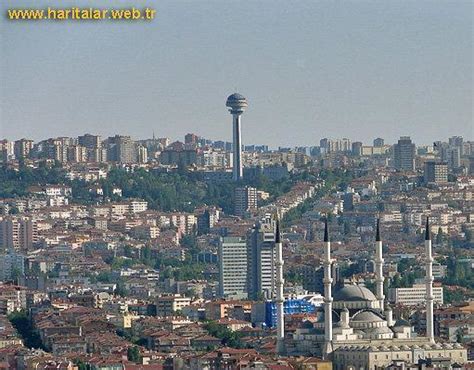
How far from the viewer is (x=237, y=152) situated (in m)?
148

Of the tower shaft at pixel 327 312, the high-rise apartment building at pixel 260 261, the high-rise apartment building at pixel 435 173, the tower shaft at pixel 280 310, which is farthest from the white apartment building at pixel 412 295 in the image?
the high-rise apartment building at pixel 435 173

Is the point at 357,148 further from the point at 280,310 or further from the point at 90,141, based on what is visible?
the point at 280,310

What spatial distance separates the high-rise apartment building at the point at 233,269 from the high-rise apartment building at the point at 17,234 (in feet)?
48.7

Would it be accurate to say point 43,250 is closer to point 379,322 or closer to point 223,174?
point 223,174

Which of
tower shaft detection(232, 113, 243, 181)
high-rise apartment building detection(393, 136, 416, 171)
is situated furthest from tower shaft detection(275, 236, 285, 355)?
high-rise apartment building detection(393, 136, 416, 171)

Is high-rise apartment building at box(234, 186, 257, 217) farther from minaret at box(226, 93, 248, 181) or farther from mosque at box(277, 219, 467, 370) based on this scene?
mosque at box(277, 219, 467, 370)

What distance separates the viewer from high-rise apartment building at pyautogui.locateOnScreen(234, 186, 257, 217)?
460 ft

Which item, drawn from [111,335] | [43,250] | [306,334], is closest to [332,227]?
[43,250]

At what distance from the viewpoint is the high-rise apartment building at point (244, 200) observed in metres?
140

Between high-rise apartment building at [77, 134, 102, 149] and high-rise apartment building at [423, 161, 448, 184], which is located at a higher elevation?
high-rise apartment building at [77, 134, 102, 149]

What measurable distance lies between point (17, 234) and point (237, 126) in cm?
2222

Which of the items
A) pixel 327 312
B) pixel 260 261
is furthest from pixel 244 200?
pixel 327 312

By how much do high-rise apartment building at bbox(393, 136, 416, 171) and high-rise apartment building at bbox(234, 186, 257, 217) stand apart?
1071 cm

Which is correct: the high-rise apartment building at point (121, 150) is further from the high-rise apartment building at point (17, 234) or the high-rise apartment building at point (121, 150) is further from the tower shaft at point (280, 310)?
the tower shaft at point (280, 310)
